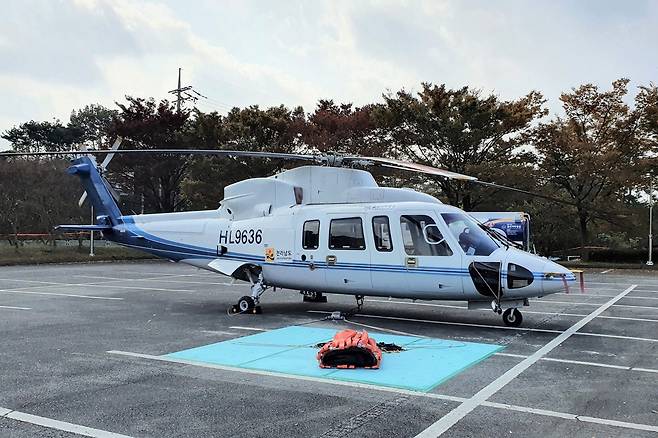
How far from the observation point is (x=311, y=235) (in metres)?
10.6

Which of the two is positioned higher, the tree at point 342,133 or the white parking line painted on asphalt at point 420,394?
the tree at point 342,133

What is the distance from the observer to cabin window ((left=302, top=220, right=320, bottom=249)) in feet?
34.5

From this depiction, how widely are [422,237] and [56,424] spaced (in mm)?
6351

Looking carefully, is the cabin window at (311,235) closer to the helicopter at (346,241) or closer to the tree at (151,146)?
the helicopter at (346,241)

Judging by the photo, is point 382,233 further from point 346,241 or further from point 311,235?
point 311,235

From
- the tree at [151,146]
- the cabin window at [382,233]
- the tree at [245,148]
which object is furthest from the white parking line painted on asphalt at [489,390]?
the tree at [151,146]

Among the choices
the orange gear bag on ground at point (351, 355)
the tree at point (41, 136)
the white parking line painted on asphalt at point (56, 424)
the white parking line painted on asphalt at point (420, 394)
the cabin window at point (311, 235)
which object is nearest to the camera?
the white parking line painted on asphalt at point (56, 424)

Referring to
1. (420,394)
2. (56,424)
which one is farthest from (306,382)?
(56,424)

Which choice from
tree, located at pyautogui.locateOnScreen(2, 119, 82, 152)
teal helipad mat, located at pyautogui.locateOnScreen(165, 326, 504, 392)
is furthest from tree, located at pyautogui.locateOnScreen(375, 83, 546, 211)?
tree, located at pyautogui.locateOnScreen(2, 119, 82, 152)

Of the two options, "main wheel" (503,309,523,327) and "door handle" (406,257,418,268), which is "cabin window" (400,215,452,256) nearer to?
"door handle" (406,257,418,268)

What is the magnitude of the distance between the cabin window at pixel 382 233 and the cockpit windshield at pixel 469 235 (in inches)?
40.2

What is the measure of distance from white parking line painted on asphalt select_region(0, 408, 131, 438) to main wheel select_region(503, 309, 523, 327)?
6.87 m

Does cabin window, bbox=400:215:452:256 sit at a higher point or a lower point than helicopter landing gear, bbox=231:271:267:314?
higher

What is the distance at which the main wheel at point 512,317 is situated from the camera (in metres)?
9.37
